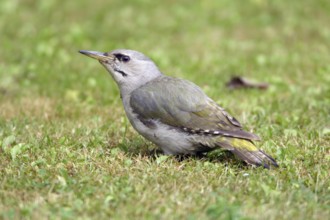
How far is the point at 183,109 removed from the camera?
17.9 feet

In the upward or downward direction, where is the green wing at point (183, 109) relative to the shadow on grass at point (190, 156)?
upward

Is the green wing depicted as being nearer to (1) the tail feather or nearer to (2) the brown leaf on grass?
(1) the tail feather

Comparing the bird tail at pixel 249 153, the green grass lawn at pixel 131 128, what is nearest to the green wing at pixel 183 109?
the bird tail at pixel 249 153

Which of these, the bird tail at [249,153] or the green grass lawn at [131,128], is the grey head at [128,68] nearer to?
the green grass lawn at [131,128]

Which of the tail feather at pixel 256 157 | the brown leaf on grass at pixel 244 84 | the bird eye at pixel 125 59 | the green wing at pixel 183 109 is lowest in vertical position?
the brown leaf on grass at pixel 244 84

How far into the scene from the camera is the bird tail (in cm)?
520

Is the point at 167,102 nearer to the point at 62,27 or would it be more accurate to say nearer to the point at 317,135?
the point at 317,135

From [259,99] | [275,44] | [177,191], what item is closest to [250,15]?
[275,44]

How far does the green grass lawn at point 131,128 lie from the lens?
4.50 m

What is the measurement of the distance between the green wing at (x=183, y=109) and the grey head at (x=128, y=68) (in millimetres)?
194

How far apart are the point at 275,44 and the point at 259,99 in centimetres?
283

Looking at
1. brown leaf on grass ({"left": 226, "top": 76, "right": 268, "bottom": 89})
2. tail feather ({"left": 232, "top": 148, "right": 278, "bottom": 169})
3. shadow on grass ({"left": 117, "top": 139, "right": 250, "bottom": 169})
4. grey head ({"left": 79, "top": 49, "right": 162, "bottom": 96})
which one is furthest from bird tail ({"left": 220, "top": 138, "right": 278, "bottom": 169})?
brown leaf on grass ({"left": 226, "top": 76, "right": 268, "bottom": 89})

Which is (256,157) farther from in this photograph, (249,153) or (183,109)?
(183,109)

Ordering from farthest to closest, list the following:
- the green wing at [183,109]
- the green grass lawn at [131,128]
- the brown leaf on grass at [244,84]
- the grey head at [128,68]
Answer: the brown leaf on grass at [244,84]
the grey head at [128,68]
the green wing at [183,109]
the green grass lawn at [131,128]
